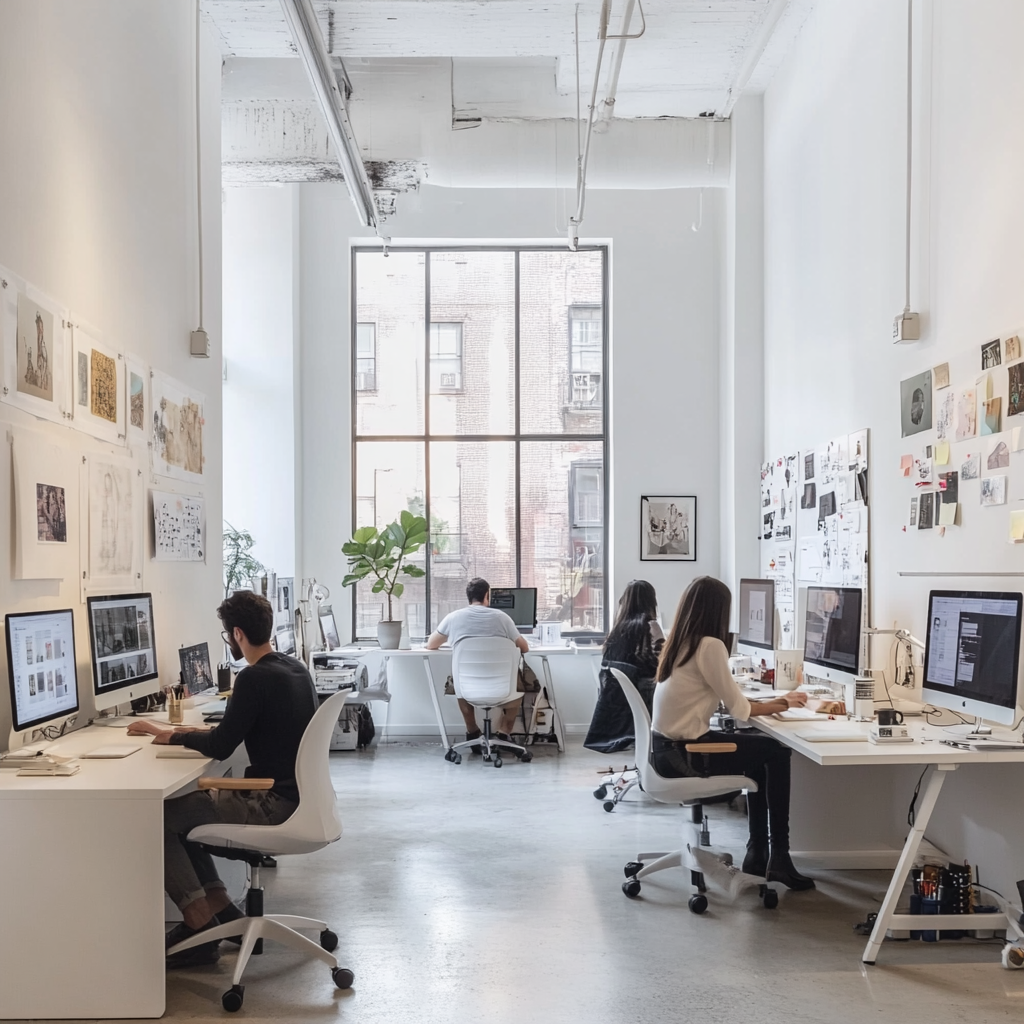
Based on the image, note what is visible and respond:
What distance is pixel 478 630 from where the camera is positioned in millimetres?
6605

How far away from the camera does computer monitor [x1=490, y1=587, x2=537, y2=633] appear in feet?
25.2

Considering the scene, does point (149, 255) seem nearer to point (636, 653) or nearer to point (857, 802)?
point (636, 653)

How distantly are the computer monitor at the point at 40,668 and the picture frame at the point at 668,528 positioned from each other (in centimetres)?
504

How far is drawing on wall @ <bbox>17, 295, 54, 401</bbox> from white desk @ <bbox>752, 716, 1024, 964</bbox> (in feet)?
8.93

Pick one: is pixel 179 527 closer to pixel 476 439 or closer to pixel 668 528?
pixel 476 439

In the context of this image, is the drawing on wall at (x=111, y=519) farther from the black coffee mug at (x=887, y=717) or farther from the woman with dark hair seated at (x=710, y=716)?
the black coffee mug at (x=887, y=717)

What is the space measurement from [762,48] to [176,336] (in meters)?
3.81

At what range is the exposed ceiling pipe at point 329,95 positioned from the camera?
4473 millimetres

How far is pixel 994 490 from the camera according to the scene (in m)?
3.62

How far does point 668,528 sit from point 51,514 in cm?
506

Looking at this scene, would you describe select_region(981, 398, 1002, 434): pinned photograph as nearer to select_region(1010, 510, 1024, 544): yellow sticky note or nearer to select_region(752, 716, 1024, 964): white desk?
select_region(1010, 510, 1024, 544): yellow sticky note

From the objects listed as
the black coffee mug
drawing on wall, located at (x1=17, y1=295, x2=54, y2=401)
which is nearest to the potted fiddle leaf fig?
drawing on wall, located at (x1=17, y1=295, x2=54, y2=401)

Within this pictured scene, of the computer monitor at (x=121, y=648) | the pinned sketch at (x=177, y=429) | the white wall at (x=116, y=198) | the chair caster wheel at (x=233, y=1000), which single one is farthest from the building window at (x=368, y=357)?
the chair caster wheel at (x=233, y=1000)

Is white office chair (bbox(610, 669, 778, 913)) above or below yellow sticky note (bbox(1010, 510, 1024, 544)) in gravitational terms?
below
